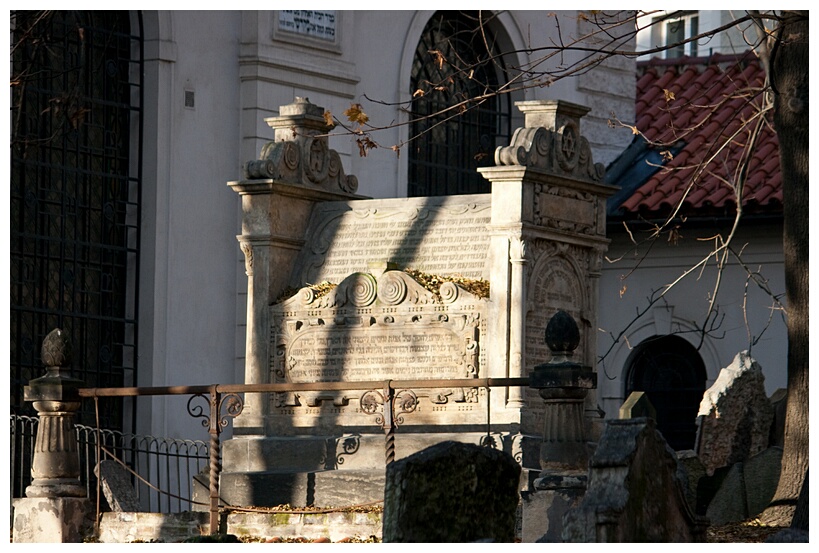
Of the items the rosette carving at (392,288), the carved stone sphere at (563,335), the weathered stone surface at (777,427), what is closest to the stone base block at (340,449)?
the rosette carving at (392,288)

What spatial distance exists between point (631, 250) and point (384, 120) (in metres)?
3.86

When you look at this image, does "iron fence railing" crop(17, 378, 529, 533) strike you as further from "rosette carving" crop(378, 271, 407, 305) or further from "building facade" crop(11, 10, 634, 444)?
"rosette carving" crop(378, 271, 407, 305)

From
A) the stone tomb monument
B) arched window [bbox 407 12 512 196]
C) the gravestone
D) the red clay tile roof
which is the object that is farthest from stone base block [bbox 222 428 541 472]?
arched window [bbox 407 12 512 196]

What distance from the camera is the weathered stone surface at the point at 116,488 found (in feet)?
47.5

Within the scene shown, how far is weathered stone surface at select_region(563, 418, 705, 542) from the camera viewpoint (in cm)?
956

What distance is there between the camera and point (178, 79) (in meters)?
18.9

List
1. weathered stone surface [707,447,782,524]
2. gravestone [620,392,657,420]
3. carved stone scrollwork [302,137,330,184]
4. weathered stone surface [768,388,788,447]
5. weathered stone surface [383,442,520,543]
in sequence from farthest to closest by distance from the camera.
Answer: gravestone [620,392,657,420], weathered stone surface [768,388,788,447], carved stone scrollwork [302,137,330,184], weathered stone surface [707,447,782,524], weathered stone surface [383,442,520,543]

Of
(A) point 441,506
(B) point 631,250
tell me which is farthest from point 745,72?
(A) point 441,506

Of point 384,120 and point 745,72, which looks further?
point 745,72

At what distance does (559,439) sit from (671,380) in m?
10.5

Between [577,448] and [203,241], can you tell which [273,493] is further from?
[203,241]

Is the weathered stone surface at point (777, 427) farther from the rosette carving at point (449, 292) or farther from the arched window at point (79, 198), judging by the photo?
the arched window at point (79, 198)

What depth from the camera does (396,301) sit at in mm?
14180

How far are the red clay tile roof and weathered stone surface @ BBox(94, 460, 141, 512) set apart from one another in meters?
7.56
